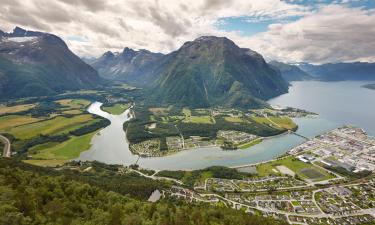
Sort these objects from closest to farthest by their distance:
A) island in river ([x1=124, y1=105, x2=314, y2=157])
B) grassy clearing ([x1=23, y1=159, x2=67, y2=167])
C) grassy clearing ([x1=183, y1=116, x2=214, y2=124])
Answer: grassy clearing ([x1=23, y1=159, x2=67, y2=167])
island in river ([x1=124, y1=105, x2=314, y2=157])
grassy clearing ([x1=183, y1=116, x2=214, y2=124])

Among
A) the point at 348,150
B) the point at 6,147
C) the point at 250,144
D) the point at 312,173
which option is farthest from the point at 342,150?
the point at 6,147

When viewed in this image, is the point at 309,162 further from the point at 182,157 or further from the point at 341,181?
the point at 182,157

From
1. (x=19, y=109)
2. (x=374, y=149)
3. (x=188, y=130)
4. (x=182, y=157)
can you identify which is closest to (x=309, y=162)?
(x=374, y=149)

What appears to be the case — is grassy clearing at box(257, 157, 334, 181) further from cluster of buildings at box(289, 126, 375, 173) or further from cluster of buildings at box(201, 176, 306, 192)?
cluster of buildings at box(201, 176, 306, 192)

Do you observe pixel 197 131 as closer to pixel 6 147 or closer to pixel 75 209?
pixel 6 147

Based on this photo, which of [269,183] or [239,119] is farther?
[239,119]

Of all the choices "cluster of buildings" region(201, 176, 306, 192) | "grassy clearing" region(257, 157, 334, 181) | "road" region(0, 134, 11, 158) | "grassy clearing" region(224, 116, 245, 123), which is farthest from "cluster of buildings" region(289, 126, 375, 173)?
"road" region(0, 134, 11, 158)
